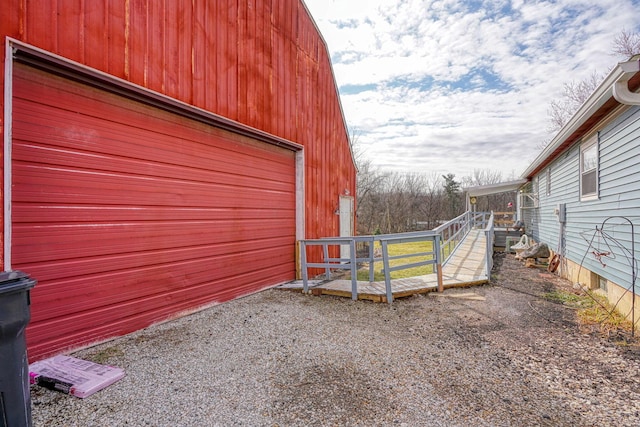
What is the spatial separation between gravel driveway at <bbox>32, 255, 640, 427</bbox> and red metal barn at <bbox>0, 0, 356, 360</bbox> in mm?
601

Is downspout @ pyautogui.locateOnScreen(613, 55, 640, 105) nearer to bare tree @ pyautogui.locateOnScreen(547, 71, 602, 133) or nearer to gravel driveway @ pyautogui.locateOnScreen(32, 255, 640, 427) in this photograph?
gravel driveway @ pyautogui.locateOnScreen(32, 255, 640, 427)

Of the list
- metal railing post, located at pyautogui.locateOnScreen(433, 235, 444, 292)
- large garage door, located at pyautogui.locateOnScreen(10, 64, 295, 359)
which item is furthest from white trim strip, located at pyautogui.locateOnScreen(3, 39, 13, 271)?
metal railing post, located at pyautogui.locateOnScreen(433, 235, 444, 292)

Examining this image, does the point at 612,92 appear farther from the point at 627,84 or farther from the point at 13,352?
the point at 13,352

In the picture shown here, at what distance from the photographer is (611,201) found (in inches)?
186

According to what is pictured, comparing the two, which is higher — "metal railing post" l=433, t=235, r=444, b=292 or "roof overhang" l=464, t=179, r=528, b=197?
"roof overhang" l=464, t=179, r=528, b=197

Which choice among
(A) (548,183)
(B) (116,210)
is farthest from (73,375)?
(A) (548,183)

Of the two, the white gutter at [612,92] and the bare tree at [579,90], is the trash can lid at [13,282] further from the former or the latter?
the bare tree at [579,90]

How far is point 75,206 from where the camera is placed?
2.98 metres

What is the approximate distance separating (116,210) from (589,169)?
819 centimetres

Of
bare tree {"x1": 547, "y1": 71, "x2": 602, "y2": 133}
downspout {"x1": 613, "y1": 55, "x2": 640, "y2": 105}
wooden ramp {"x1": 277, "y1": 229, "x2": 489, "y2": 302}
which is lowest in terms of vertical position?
wooden ramp {"x1": 277, "y1": 229, "x2": 489, "y2": 302}

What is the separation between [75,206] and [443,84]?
12.5 meters

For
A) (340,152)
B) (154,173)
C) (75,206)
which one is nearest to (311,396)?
(75,206)

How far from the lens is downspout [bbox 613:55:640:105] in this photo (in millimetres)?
3393

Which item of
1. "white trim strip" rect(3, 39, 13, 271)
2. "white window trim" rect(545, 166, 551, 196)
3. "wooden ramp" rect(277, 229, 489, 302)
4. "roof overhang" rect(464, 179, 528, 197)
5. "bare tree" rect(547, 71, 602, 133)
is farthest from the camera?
"bare tree" rect(547, 71, 602, 133)
